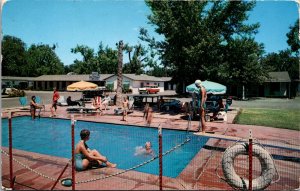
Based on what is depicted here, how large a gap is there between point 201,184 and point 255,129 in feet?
24.3

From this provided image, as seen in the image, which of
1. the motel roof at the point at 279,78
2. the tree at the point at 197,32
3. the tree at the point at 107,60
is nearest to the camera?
the tree at the point at 197,32

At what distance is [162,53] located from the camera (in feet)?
97.2

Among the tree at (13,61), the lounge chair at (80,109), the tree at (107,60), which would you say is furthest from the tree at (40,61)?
the lounge chair at (80,109)

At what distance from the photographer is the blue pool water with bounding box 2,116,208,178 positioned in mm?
9250

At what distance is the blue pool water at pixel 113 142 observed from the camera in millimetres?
9250

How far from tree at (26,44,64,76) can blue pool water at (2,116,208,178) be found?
189 ft

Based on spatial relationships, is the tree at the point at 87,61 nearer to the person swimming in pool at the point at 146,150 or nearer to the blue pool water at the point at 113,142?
the blue pool water at the point at 113,142

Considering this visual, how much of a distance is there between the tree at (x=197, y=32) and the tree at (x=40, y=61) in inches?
1863

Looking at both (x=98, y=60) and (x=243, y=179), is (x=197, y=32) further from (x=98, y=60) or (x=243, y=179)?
(x=98, y=60)

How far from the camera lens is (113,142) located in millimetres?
11867

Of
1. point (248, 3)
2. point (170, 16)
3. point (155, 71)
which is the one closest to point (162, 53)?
point (170, 16)

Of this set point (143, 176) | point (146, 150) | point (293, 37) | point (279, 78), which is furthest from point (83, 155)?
point (293, 37)

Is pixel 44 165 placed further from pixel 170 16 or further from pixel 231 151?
pixel 170 16

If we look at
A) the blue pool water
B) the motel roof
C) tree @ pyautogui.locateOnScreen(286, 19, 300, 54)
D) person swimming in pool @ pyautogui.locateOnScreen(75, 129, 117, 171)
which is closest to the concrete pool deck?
person swimming in pool @ pyautogui.locateOnScreen(75, 129, 117, 171)
